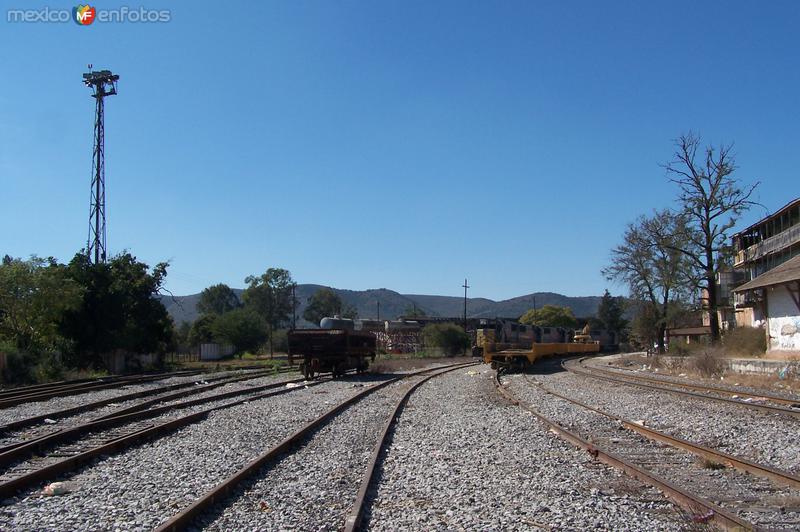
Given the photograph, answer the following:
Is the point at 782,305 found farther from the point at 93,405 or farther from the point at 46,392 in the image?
the point at 46,392

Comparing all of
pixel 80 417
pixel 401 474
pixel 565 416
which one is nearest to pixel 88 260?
pixel 80 417

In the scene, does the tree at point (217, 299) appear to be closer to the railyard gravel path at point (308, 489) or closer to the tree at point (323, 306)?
the tree at point (323, 306)

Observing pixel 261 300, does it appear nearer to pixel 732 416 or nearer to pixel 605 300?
pixel 605 300

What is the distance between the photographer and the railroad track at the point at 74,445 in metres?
8.26

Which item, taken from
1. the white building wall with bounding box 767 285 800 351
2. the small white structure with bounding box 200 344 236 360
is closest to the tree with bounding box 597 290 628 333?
the small white structure with bounding box 200 344 236 360

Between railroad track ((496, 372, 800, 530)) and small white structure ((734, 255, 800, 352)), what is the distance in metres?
17.9

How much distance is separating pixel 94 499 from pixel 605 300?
13252 centimetres

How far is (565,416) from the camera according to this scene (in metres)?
14.3

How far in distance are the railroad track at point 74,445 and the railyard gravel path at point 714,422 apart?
8.72 meters

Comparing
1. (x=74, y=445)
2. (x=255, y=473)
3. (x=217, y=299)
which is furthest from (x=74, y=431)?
(x=217, y=299)

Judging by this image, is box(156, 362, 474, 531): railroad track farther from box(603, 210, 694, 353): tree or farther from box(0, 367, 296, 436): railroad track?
box(603, 210, 694, 353): tree

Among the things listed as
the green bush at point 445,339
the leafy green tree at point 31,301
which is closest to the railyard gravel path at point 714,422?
the leafy green tree at point 31,301

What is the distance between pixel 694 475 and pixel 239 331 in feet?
241

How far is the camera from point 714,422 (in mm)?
12562
